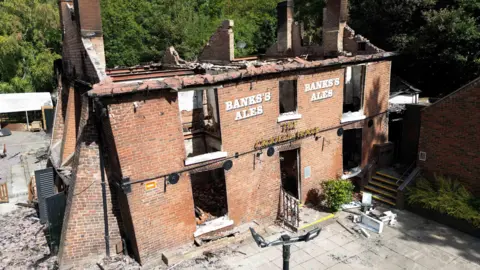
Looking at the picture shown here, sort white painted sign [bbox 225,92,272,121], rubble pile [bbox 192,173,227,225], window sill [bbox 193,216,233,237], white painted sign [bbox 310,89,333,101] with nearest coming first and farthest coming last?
white painted sign [bbox 225,92,272,121] → window sill [bbox 193,216,233,237] → rubble pile [bbox 192,173,227,225] → white painted sign [bbox 310,89,333,101]

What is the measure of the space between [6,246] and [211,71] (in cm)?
936

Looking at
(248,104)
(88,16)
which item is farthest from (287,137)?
(88,16)

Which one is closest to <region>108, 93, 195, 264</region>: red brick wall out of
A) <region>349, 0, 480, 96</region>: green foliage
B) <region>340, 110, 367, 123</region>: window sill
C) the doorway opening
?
the doorway opening

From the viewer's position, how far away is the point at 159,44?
33.4 metres

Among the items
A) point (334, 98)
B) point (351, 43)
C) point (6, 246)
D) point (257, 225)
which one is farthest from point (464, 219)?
point (6, 246)

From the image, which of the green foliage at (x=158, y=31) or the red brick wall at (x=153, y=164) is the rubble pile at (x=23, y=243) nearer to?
the red brick wall at (x=153, y=164)

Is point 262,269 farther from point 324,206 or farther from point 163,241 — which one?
point 324,206

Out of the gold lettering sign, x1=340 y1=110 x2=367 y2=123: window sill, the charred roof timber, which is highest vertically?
the charred roof timber

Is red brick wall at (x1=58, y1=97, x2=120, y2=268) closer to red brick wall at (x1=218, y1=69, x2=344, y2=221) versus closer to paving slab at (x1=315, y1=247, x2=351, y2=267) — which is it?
red brick wall at (x1=218, y1=69, x2=344, y2=221)

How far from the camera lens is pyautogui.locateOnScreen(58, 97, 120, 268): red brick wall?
31.7 feet

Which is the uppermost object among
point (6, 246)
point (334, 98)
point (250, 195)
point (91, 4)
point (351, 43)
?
point (91, 4)

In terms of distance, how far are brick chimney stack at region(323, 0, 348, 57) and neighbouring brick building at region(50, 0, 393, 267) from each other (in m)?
0.06

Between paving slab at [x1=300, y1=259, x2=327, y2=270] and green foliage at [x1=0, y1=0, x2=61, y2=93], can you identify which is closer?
paving slab at [x1=300, y1=259, x2=327, y2=270]

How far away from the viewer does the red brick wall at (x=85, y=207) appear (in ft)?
31.7
